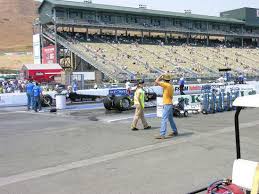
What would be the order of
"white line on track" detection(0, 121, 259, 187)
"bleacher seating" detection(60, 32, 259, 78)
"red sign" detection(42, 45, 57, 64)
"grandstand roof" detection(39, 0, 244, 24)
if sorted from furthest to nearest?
"grandstand roof" detection(39, 0, 244, 24), "red sign" detection(42, 45, 57, 64), "bleacher seating" detection(60, 32, 259, 78), "white line on track" detection(0, 121, 259, 187)

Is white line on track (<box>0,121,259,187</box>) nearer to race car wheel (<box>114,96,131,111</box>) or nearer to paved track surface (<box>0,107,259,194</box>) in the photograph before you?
paved track surface (<box>0,107,259,194</box>)

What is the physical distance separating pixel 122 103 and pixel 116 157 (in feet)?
42.3

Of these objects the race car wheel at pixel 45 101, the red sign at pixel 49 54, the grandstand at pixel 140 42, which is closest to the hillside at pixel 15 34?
the grandstand at pixel 140 42

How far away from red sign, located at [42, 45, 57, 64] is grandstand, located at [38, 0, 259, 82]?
31.5 inches

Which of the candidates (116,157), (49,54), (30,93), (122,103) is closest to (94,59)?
(49,54)

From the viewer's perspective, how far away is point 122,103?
23000 millimetres

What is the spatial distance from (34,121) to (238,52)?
2558 inches

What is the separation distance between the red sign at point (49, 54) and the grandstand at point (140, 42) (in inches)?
31.5

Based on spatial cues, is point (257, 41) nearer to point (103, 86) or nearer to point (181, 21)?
point (181, 21)

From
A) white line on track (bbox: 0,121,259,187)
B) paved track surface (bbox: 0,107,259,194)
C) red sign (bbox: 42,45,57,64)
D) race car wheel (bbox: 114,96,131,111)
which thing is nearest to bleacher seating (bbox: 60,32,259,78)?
red sign (bbox: 42,45,57,64)

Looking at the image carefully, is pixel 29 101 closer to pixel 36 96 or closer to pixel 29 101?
pixel 29 101

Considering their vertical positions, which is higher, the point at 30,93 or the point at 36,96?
the point at 30,93

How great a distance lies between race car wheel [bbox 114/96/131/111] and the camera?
22.8 m

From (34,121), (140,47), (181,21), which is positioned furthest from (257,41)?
(34,121)
